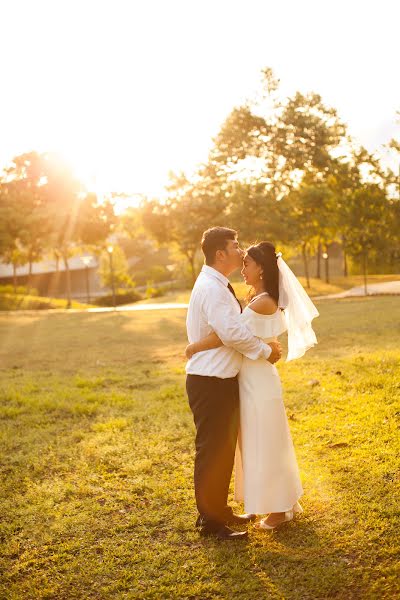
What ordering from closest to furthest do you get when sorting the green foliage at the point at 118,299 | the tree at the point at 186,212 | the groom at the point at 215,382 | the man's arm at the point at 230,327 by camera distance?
the man's arm at the point at 230,327 → the groom at the point at 215,382 → the tree at the point at 186,212 → the green foliage at the point at 118,299

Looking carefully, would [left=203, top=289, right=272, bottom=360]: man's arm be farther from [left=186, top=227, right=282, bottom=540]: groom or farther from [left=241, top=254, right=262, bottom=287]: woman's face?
[left=241, top=254, right=262, bottom=287]: woman's face

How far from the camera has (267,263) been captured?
5344 millimetres

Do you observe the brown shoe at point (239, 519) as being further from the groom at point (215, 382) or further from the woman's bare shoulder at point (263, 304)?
the woman's bare shoulder at point (263, 304)

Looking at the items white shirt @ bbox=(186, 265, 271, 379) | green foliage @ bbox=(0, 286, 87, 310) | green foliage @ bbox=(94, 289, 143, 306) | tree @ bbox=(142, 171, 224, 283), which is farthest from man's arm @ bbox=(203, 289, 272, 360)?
green foliage @ bbox=(94, 289, 143, 306)

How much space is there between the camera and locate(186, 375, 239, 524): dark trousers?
17.5 ft

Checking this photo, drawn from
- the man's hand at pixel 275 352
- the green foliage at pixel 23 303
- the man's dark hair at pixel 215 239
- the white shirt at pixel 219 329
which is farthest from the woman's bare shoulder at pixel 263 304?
the green foliage at pixel 23 303

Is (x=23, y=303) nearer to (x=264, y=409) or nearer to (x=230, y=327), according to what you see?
(x=264, y=409)

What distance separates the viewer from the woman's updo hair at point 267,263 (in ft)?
17.5

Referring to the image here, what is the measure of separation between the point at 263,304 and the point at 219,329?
1.48 ft

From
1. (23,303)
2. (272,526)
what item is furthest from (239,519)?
(23,303)

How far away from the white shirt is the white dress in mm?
160

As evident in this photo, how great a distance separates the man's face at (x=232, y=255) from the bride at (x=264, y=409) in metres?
0.08

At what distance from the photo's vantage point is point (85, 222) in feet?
150

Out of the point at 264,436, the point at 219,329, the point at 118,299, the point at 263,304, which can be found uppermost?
the point at 263,304
